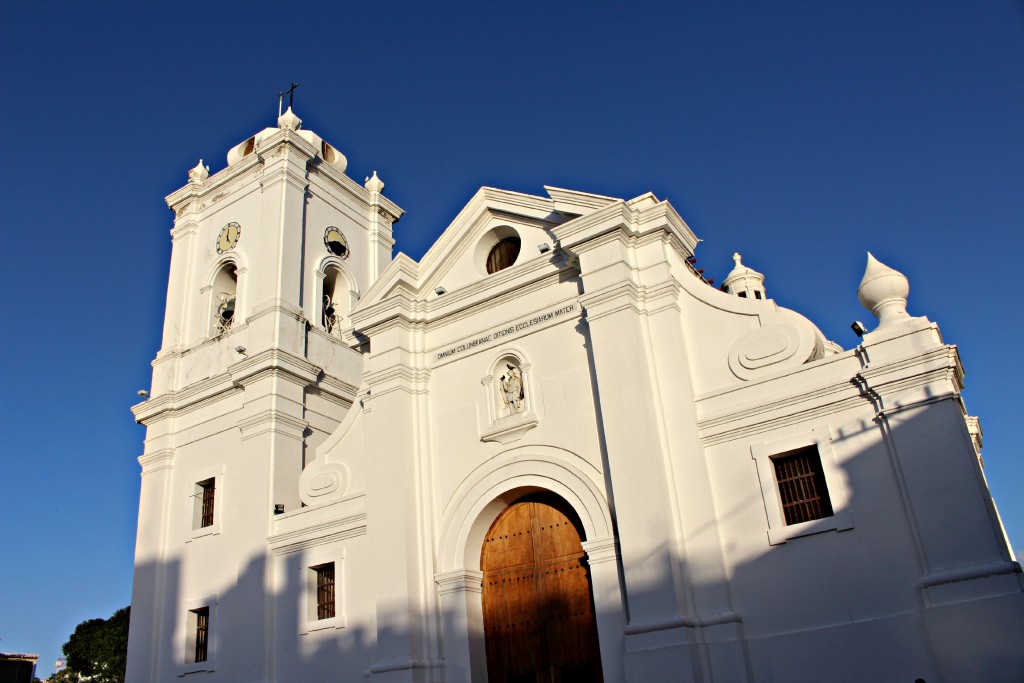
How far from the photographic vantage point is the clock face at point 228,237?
2225 cm

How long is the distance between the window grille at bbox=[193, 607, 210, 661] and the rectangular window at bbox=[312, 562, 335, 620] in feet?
9.38

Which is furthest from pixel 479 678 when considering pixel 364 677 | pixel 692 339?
pixel 692 339

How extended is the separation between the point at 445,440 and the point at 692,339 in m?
5.05

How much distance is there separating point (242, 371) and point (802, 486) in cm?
1240

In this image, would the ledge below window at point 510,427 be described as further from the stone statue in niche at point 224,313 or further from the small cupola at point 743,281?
the small cupola at point 743,281

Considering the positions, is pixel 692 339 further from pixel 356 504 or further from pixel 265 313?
pixel 265 313

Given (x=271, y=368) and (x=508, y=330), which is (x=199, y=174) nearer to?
(x=271, y=368)

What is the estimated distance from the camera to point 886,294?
12.8 m

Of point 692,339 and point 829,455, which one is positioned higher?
point 692,339

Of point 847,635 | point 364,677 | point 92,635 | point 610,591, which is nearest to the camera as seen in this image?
point 847,635

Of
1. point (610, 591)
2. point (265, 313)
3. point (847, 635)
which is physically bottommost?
point (847, 635)

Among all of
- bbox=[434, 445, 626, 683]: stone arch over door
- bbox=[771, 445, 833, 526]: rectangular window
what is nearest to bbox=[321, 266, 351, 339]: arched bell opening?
bbox=[434, 445, 626, 683]: stone arch over door

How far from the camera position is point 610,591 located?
13492 millimetres

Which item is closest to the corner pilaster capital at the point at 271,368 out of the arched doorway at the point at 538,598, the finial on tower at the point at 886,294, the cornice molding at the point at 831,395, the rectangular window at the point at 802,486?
the arched doorway at the point at 538,598
